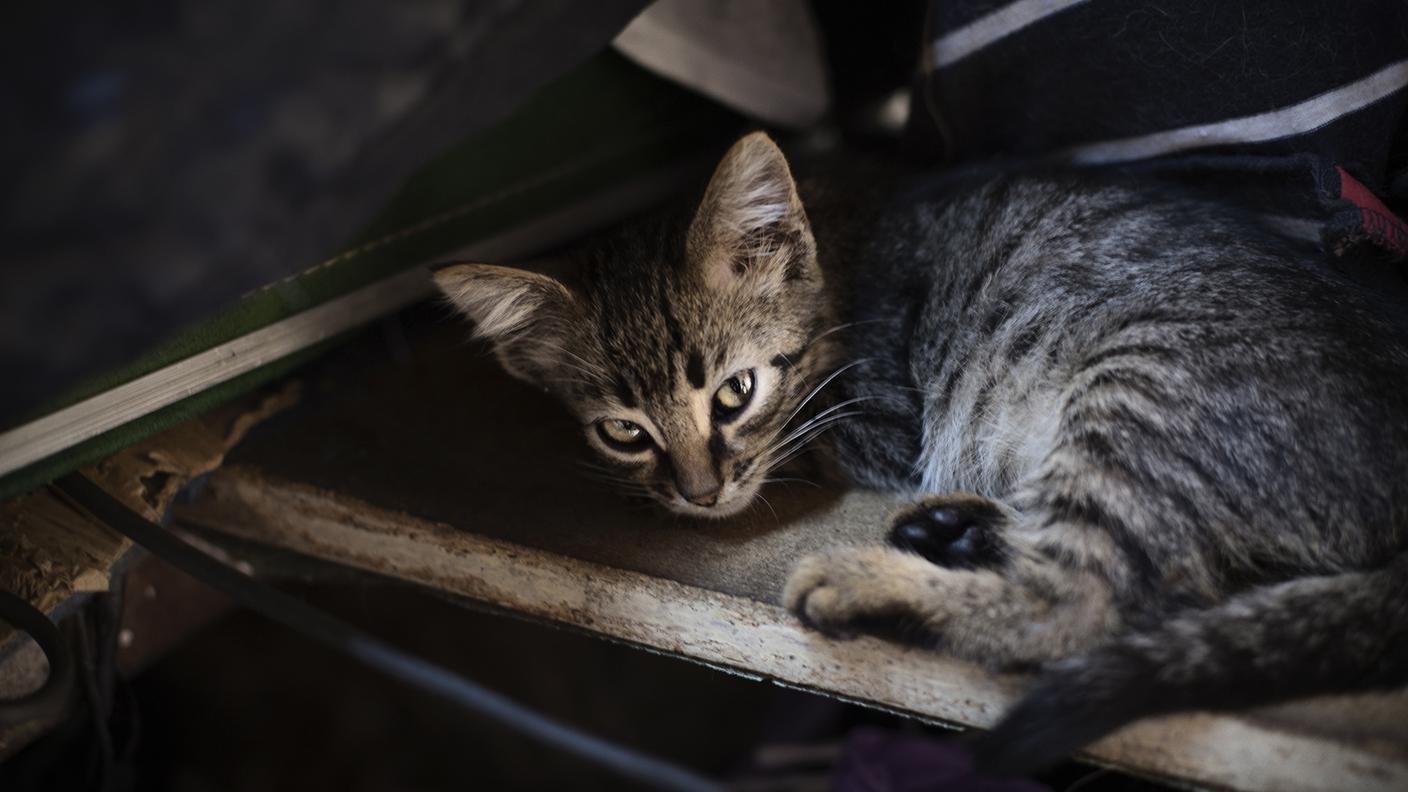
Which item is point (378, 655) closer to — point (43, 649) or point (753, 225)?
point (43, 649)

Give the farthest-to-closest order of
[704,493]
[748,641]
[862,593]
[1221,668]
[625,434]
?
[625,434] < [704,493] < [748,641] < [862,593] < [1221,668]

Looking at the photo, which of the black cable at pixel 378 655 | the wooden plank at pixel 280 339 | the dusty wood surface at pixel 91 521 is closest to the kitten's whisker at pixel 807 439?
the black cable at pixel 378 655

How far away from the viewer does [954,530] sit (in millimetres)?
1413

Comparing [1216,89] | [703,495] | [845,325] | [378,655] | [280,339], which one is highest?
[1216,89]

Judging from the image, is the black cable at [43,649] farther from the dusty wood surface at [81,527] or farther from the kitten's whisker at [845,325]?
the kitten's whisker at [845,325]

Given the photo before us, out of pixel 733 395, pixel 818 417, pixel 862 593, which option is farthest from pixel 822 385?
pixel 862 593

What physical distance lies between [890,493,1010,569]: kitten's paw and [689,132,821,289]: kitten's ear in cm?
46

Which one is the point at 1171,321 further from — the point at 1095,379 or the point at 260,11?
the point at 260,11

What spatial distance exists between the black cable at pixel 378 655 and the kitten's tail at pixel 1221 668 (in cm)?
39

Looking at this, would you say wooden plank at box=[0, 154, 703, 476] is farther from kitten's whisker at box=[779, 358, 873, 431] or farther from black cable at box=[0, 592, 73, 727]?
kitten's whisker at box=[779, 358, 873, 431]

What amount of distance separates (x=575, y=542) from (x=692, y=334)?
0.39 meters

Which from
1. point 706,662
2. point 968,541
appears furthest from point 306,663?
point 968,541

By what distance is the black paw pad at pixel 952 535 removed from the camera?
4.50ft

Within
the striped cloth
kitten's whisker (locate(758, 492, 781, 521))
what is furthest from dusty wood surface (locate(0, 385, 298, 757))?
the striped cloth
